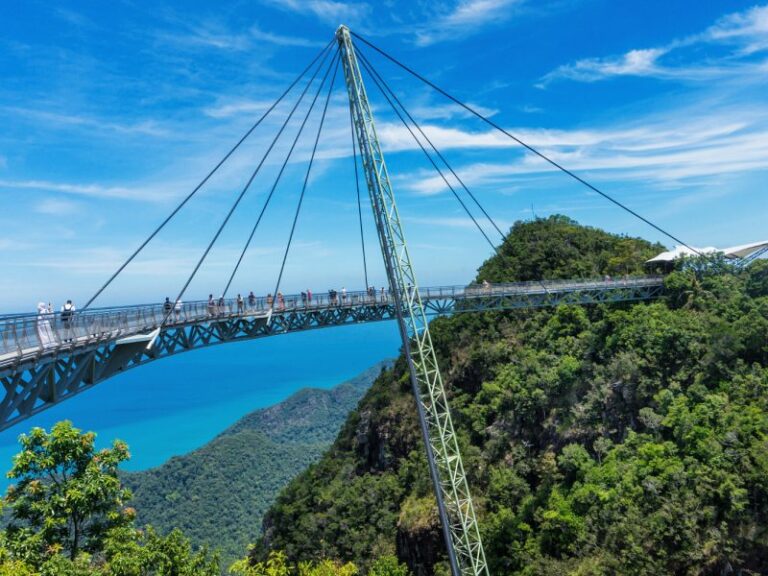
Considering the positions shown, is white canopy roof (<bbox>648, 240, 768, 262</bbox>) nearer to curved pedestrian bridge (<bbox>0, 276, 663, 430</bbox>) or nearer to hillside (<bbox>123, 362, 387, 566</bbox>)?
curved pedestrian bridge (<bbox>0, 276, 663, 430</bbox>)

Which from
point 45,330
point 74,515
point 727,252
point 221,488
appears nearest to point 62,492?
point 74,515

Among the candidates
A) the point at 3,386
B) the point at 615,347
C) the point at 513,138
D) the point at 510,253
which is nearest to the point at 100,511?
the point at 3,386

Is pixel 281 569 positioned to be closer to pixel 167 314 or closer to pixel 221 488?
pixel 167 314

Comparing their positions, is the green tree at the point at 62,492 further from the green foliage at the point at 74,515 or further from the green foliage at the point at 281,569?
the green foliage at the point at 281,569

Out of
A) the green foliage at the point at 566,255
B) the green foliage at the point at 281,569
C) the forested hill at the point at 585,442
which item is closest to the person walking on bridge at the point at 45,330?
the green foliage at the point at 281,569

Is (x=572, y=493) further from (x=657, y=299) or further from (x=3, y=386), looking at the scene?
(x=3, y=386)

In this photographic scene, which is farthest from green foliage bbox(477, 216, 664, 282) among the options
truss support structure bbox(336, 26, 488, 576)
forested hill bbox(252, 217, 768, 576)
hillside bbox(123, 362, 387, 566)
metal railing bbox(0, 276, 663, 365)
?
hillside bbox(123, 362, 387, 566)

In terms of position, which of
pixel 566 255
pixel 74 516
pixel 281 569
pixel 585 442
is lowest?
pixel 281 569
